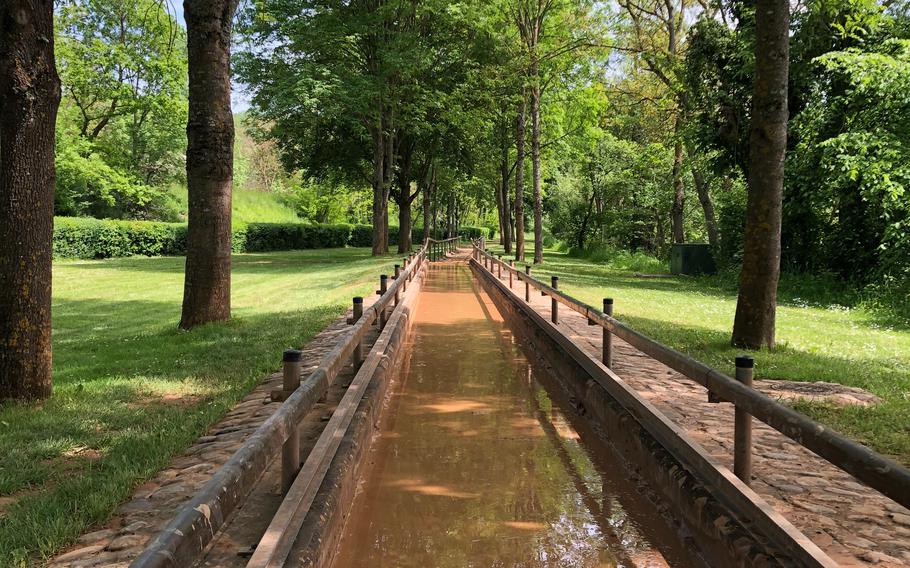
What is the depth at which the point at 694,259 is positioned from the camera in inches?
945

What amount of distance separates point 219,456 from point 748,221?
24.7 feet

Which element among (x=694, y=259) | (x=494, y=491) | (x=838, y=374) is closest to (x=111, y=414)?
(x=494, y=491)

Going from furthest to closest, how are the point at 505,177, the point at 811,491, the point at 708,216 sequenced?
1. the point at 505,177
2. the point at 708,216
3. the point at 811,491

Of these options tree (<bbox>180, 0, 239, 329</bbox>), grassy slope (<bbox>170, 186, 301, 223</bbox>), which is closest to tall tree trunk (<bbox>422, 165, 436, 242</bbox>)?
grassy slope (<bbox>170, 186, 301, 223</bbox>)

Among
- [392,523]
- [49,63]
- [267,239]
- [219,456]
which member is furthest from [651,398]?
[267,239]

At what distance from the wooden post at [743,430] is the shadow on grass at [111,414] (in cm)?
385

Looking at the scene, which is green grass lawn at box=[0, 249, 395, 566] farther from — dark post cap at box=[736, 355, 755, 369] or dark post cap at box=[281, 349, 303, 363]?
dark post cap at box=[736, 355, 755, 369]

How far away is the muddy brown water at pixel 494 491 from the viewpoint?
411 centimetres

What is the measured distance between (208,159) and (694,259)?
1911cm

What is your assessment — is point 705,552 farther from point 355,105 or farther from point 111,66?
point 111,66

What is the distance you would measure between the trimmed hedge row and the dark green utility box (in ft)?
92.0

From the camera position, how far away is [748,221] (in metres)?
8.89

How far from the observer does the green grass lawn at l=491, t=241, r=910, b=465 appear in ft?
19.2

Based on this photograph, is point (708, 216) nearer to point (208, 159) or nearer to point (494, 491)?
point (208, 159)
